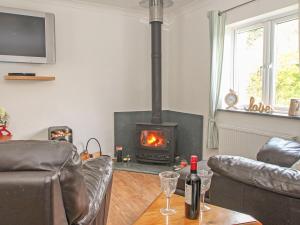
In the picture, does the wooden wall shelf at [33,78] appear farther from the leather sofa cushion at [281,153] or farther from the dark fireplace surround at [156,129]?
the leather sofa cushion at [281,153]

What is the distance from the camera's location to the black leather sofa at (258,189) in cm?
129

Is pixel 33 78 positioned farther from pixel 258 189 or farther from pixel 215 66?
pixel 258 189

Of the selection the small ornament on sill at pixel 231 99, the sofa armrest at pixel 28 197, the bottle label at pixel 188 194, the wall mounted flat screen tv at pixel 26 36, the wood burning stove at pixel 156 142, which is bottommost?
the wood burning stove at pixel 156 142

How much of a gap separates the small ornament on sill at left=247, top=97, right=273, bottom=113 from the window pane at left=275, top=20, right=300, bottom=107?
133 mm

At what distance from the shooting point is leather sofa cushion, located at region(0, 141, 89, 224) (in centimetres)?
99

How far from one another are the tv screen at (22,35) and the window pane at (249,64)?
2.56 m

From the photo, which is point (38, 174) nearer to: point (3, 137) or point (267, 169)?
point (267, 169)

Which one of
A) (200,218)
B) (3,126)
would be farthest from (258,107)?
(3,126)

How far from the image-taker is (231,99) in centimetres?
349

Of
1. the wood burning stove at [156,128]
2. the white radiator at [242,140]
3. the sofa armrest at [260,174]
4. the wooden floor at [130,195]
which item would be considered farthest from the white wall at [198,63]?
the sofa armrest at [260,174]

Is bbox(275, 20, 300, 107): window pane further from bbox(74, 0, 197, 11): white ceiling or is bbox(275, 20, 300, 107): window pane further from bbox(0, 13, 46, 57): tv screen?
bbox(0, 13, 46, 57): tv screen

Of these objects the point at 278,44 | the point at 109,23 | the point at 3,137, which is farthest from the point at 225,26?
the point at 3,137

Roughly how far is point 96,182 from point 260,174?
87 centimetres

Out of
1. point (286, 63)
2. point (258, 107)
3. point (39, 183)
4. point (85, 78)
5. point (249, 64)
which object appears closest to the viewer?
point (39, 183)
